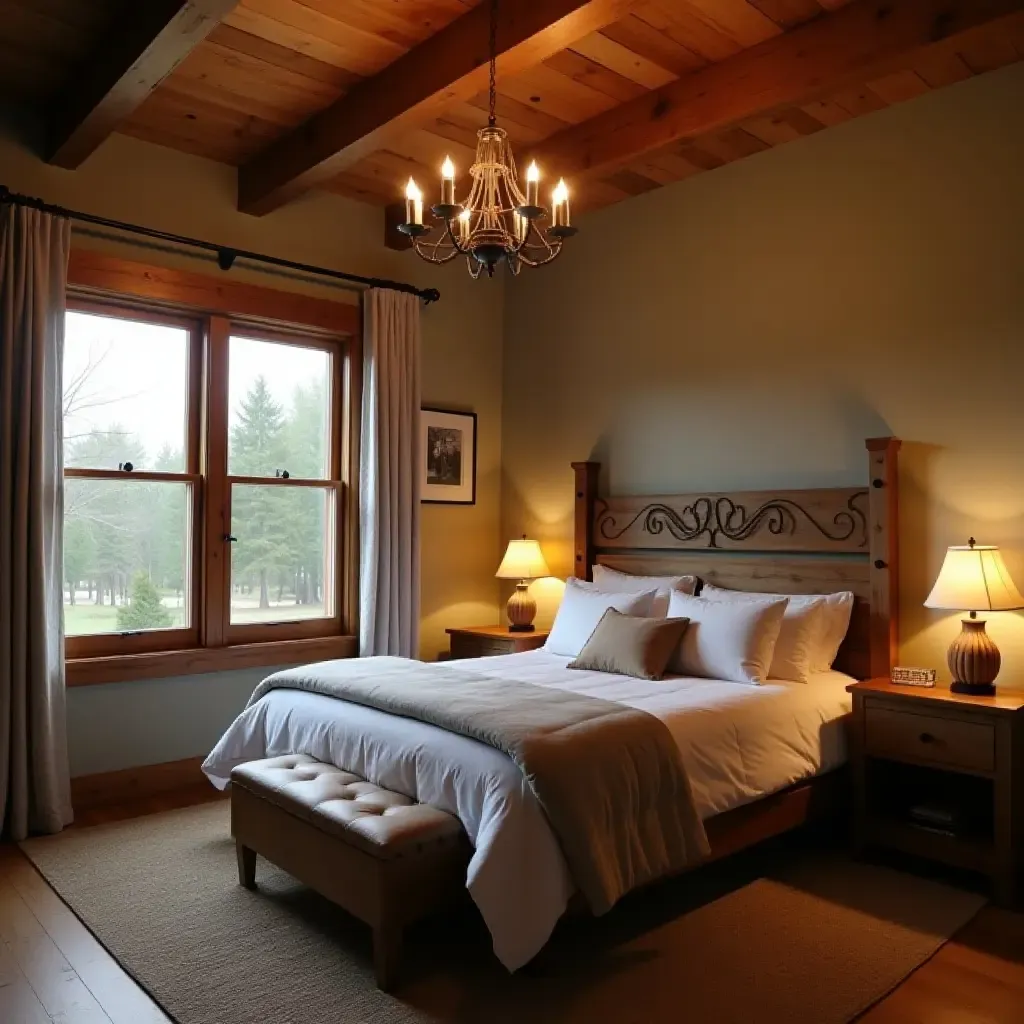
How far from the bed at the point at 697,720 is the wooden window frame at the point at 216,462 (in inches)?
36.9

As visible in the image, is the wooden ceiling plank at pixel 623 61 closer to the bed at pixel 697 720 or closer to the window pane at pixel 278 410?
the bed at pixel 697 720

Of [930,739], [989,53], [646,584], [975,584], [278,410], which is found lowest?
[930,739]

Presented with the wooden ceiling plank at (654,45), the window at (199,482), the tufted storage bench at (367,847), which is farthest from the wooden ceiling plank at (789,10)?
the tufted storage bench at (367,847)

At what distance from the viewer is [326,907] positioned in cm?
280

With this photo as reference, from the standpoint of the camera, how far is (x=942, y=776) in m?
3.42

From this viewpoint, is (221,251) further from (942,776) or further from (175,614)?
(942,776)

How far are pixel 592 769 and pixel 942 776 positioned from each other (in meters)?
1.86

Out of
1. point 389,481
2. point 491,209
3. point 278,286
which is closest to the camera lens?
point 491,209

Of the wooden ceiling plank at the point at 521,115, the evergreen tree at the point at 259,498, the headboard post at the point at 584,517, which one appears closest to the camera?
the wooden ceiling plank at the point at 521,115

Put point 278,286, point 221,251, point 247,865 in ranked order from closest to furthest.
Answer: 1. point 247,865
2. point 221,251
3. point 278,286

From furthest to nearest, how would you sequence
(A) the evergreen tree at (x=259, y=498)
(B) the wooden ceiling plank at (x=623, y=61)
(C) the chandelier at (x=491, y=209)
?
(A) the evergreen tree at (x=259, y=498)
(B) the wooden ceiling plank at (x=623, y=61)
(C) the chandelier at (x=491, y=209)

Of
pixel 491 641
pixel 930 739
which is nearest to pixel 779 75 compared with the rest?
pixel 930 739

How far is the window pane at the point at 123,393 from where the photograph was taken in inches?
153

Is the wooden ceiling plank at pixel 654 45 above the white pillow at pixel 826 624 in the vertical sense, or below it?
above
